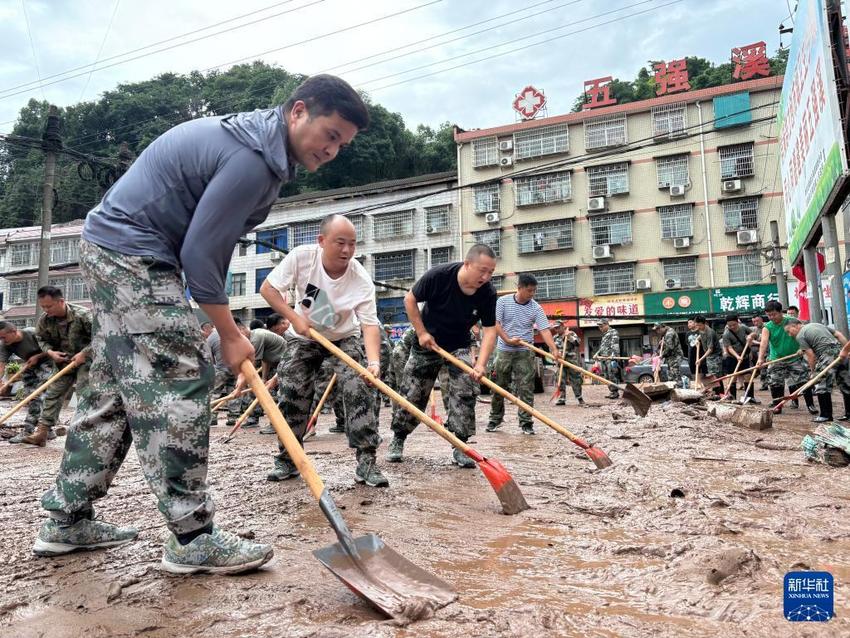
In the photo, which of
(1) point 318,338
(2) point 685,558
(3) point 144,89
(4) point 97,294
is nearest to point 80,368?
(1) point 318,338

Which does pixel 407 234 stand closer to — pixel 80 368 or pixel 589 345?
pixel 589 345

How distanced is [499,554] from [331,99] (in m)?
1.81

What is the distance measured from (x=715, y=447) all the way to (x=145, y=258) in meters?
4.82

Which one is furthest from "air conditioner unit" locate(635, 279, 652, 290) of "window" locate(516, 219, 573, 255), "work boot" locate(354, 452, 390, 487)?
"work boot" locate(354, 452, 390, 487)

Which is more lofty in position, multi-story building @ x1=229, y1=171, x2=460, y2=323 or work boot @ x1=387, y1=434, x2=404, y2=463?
multi-story building @ x1=229, y1=171, x2=460, y2=323

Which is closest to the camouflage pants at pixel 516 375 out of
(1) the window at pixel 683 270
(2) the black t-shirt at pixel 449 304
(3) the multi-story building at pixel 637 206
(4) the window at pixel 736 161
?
(2) the black t-shirt at pixel 449 304

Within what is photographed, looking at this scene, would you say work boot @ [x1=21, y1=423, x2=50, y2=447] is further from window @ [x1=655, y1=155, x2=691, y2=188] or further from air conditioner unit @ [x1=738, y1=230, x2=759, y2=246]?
window @ [x1=655, y1=155, x2=691, y2=188]

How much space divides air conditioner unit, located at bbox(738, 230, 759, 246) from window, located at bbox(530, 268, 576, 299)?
286 inches

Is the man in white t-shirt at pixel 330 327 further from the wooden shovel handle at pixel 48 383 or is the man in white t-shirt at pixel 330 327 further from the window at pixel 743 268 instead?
the window at pixel 743 268

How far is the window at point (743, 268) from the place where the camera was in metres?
26.2

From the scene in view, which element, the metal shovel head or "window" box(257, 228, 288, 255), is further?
"window" box(257, 228, 288, 255)

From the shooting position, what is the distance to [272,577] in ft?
6.61

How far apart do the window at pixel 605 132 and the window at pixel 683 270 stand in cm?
662

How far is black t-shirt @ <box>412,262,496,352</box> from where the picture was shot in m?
4.54
